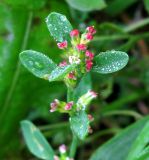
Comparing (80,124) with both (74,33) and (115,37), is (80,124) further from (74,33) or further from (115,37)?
(115,37)

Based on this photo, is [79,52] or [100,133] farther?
[100,133]

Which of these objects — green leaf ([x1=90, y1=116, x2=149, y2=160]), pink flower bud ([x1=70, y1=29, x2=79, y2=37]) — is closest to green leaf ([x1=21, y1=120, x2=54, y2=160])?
green leaf ([x1=90, y1=116, x2=149, y2=160])

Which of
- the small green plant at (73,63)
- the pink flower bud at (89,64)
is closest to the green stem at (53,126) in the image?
the small green plant at (73,63)

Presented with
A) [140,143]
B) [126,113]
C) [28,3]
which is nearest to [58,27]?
[140,143]

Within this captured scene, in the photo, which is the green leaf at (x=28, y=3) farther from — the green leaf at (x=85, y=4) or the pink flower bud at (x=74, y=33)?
the pink flower bud at (x=74, y=33)

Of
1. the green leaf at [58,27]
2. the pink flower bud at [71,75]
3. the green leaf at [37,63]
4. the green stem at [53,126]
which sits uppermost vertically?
the green leaf at [58,27]

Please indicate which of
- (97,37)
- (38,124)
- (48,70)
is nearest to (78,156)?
(38,124)

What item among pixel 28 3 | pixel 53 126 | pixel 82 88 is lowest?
pixel 53 126
